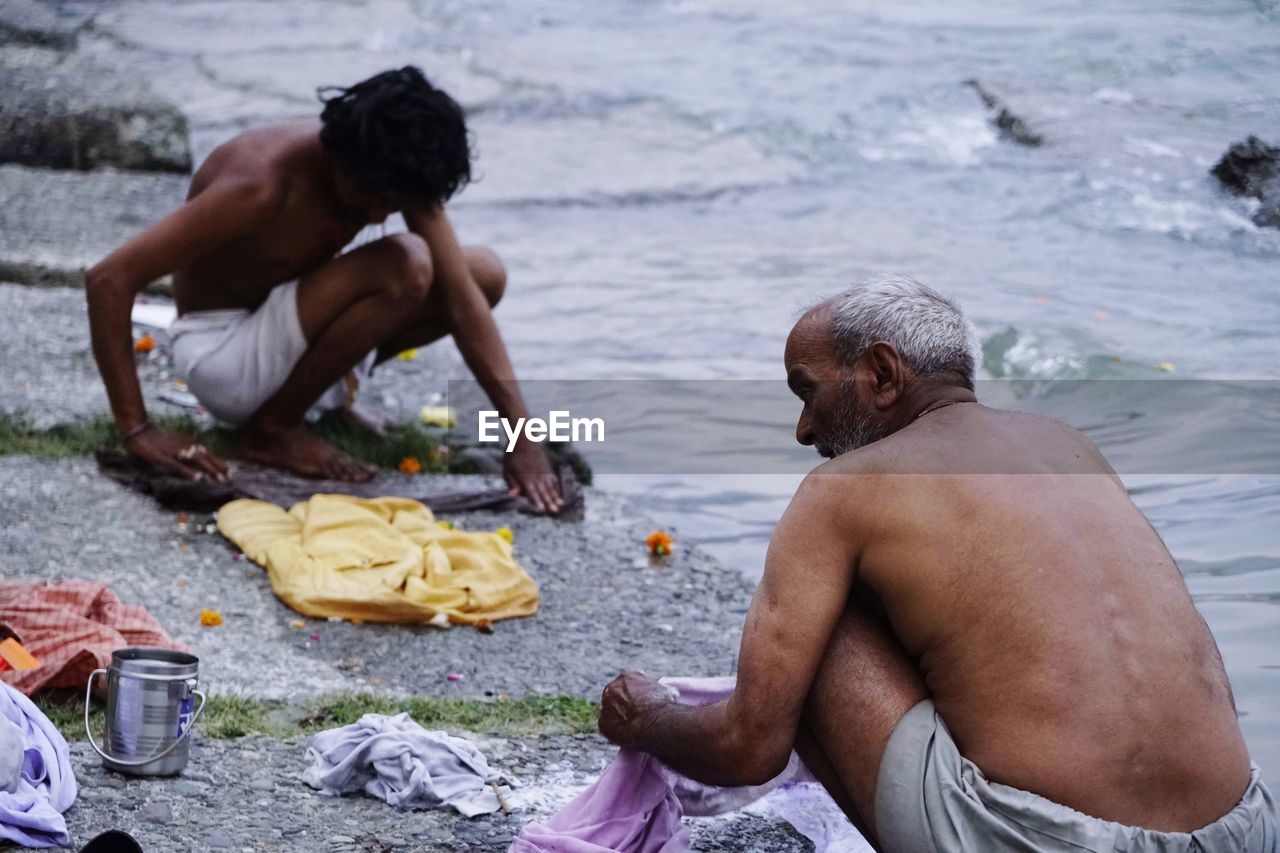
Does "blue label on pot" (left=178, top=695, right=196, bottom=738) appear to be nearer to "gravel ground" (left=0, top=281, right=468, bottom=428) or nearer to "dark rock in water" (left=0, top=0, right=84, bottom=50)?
"gravel ground" (left=0, top=281, right=468, bottom=428)

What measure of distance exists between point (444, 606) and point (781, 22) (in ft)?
56.1

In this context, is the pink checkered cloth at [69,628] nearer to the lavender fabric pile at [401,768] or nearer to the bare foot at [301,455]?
the lavender fabric pile at [401,768]

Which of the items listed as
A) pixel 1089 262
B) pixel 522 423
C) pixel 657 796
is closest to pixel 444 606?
pixel 522 423

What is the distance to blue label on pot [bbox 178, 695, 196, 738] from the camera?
310cm

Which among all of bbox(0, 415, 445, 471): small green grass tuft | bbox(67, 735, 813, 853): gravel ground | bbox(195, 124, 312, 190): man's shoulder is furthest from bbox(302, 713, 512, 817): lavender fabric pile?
bbox(0, 415, 445, 471): small green grass tuft

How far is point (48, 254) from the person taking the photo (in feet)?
24.3

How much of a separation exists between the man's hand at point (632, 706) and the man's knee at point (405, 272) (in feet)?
8.18

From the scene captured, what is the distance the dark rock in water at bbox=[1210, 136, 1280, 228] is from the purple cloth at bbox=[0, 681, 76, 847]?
924cm

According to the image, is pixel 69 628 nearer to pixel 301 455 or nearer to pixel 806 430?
pixel 301 455

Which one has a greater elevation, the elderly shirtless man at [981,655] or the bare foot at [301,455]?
the elderly shirtless man at [981,655]

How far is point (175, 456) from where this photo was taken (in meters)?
4.95

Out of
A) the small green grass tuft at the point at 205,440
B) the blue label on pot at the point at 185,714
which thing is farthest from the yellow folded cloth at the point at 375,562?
the blue label on pot at the point at 185,714

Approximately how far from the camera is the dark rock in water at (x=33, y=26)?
13.4 meters

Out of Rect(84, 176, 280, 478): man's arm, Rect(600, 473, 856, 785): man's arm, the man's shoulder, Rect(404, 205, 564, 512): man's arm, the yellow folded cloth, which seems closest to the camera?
Rect(600, 473, 856, 785): man's arm
